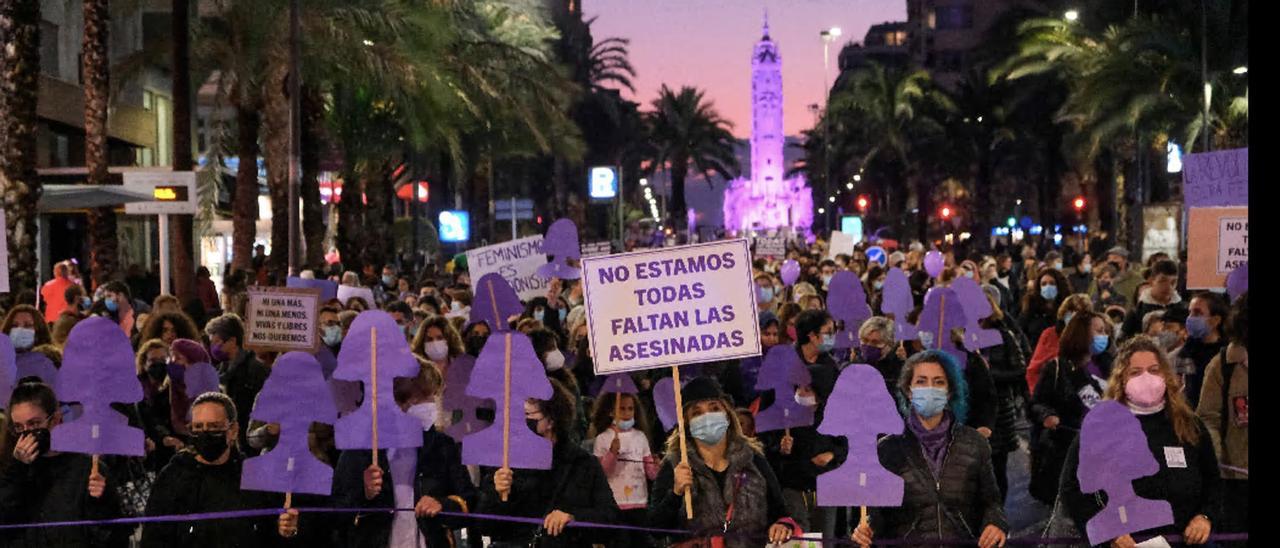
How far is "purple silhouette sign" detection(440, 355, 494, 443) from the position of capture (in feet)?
30.0

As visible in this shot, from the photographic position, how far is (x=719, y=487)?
7.04 metres

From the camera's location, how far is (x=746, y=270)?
733cm

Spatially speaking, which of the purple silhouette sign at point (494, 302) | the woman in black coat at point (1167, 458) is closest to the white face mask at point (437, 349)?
the purple silhouette sign at point (494, 302)

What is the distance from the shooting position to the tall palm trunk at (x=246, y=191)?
92.1 feet

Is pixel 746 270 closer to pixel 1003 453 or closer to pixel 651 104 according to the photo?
pixel 1003 453

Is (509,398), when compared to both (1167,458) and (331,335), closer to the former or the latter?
(1167,458)

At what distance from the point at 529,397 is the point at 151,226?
123 feet

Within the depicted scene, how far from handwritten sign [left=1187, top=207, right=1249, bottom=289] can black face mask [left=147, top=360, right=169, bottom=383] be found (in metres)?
6.34

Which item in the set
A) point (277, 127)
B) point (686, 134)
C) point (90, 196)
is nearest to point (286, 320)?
point (90, 196)

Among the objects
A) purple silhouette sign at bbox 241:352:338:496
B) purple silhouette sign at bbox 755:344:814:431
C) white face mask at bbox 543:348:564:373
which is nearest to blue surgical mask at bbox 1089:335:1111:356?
purple silhouette sign at bbox 755:344:814:431

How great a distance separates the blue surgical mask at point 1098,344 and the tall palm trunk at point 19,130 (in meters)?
10.9

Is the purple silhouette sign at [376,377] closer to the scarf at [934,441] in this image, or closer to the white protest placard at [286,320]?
the scarf at [934,441]

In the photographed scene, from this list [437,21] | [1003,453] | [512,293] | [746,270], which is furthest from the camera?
[437,21]

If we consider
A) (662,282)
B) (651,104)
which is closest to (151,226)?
(662,282)
